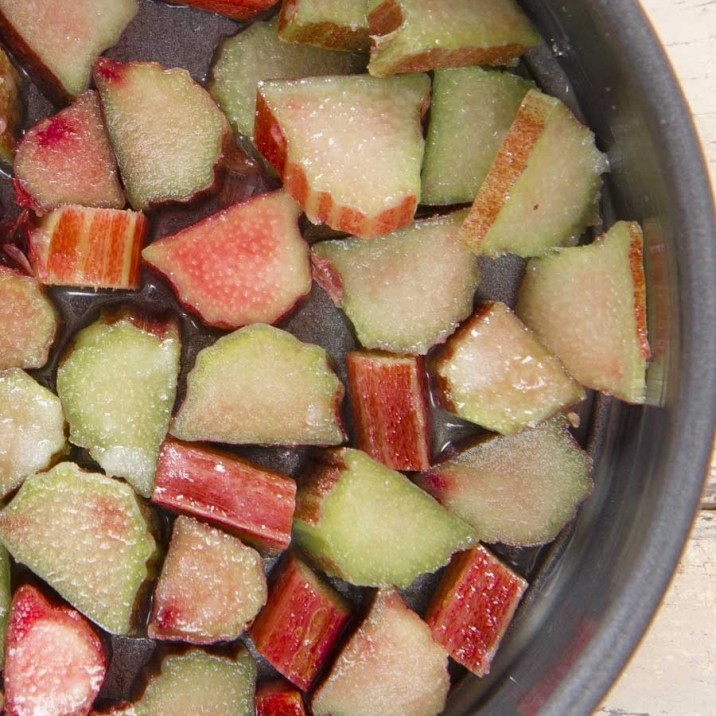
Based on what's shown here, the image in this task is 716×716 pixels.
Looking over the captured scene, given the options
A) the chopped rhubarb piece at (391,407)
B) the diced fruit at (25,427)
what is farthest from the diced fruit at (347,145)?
the diced fruit at (25,427)

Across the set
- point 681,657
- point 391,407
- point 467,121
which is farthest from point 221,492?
point 681,657

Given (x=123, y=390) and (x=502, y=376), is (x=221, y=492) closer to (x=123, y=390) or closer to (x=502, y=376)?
(x=123, y=390)

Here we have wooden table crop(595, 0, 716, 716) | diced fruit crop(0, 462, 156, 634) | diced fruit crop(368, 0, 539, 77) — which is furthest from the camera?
wooden table crop(595, 0, 716, 716)

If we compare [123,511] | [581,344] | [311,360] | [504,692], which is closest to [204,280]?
[311,360]

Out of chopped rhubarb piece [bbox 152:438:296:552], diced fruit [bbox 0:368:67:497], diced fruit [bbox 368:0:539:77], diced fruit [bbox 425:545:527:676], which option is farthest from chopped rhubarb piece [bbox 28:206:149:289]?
diced fruit [bbox 425:545:527:676]

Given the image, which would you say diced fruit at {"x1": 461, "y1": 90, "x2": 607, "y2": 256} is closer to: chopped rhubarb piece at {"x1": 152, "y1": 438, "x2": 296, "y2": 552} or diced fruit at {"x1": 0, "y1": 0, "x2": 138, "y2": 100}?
chopped rhubarb piece at {"x1": 152, "y1": 438, "x2": 296, "y2": 552}

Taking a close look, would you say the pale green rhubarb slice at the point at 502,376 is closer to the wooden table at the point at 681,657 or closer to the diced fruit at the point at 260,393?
the diced fruit at the point at 260,393
